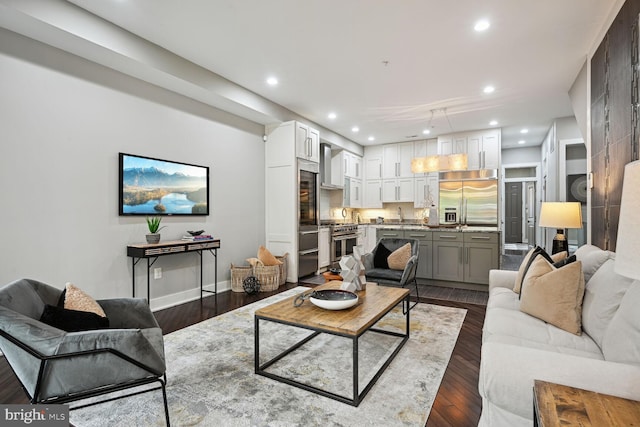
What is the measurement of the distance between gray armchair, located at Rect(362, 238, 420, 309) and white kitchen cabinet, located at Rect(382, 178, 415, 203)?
3.80m

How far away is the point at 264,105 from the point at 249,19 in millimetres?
2008

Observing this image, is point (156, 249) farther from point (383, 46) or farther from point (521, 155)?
point (521, 155)

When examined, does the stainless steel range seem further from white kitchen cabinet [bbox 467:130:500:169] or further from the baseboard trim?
white kitchen cabinet [bbox 467:130:500:169]

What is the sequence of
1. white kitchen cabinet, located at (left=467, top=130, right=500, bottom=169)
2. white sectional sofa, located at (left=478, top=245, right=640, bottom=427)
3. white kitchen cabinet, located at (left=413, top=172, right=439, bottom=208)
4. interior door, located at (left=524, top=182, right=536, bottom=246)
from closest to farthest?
1. white sectional sofa, located at (left=478, top=245, right=640, bottom=427)
2. white kitchen cabinet, located at (left=467, top=130, right=500, bottom=169)
3. white kitchen cabinet, located at (left=413, top=172, right=439, bottom=208)
4. interior door, located at (left=524, top=182, right=536, bottom=246)

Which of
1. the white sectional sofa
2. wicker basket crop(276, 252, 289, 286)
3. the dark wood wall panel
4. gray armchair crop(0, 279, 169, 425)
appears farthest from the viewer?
wicker basket crop(276, 252, 289, 286)

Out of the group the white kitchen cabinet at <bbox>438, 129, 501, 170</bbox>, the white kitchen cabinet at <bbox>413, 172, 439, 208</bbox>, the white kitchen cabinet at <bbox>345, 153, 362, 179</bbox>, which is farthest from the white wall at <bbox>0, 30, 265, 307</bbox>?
the white kitchen cabinet at <bbox>438, 129, 501, 170</bbox>

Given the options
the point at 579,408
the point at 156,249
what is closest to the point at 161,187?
the point at 156,249

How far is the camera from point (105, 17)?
2908mm

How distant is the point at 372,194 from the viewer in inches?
328

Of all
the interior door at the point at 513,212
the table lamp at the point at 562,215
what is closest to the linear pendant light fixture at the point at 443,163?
the table lamp at the point at 562,215

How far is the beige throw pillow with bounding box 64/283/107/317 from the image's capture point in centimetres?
190

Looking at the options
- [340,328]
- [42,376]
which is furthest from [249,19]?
[42,376]

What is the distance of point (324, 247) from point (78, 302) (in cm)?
475

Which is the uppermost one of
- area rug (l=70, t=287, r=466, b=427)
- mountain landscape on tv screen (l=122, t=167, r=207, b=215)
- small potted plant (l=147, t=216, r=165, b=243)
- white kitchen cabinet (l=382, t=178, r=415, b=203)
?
white kitchen cabinet (l=382, t=178, r=415, b=203)
